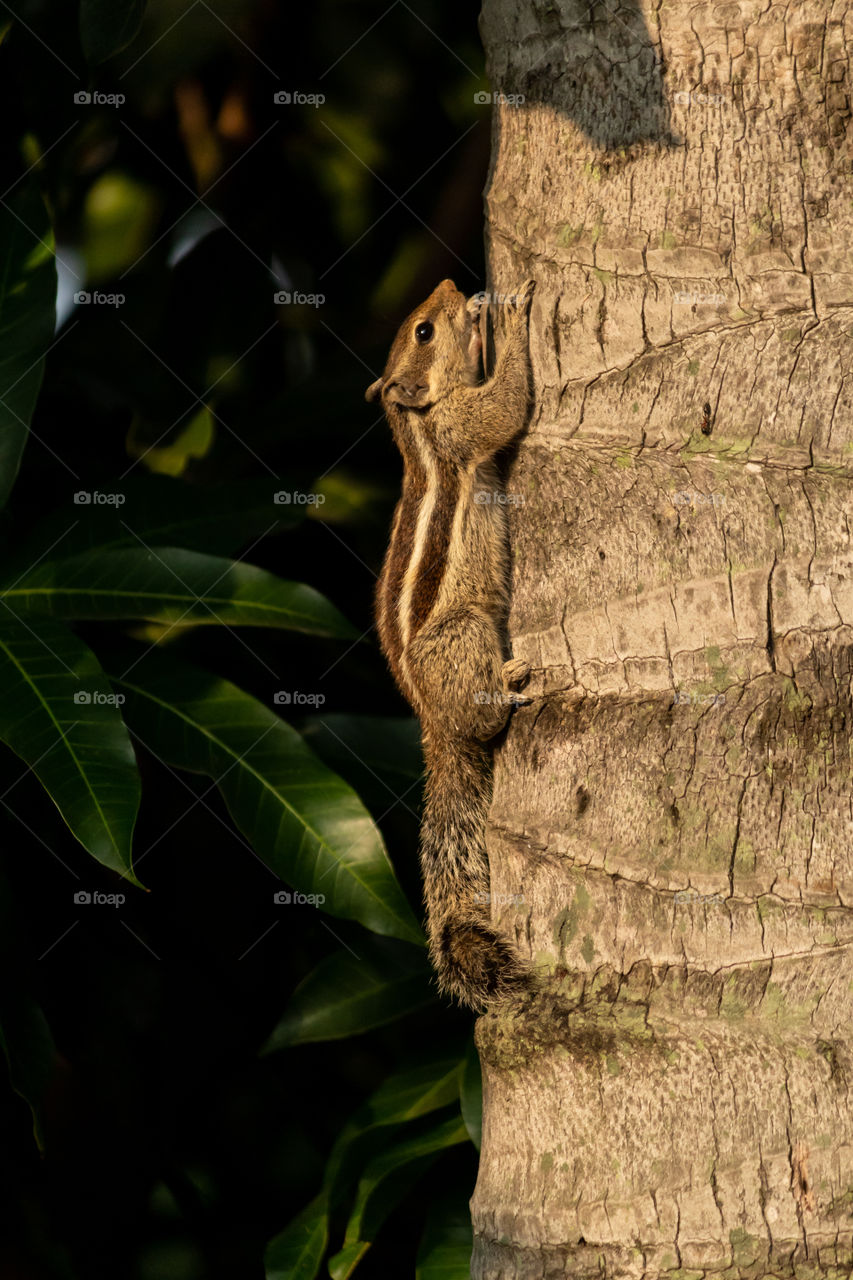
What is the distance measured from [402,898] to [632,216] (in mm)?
1472

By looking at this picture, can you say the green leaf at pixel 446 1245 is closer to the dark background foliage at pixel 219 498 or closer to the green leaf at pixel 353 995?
the dark background foliage at pixel 219 498

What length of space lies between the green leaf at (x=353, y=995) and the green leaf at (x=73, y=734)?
2.59 feet

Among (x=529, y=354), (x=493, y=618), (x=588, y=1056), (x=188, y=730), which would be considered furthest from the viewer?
(x=188, y=730)

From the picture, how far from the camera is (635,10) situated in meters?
1.64

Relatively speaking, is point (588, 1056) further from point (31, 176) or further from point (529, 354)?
point (31, 176)

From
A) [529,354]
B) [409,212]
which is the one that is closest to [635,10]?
[529,354]

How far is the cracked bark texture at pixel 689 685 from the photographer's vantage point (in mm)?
1458

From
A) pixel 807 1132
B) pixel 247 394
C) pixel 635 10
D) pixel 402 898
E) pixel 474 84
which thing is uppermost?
pixel 474 84

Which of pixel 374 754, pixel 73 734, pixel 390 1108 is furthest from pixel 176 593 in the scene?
pixel 390 1108

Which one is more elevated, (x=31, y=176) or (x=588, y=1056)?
(x=31, y=176)

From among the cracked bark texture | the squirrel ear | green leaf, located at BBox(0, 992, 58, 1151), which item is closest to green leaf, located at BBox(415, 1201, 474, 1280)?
green leaf, located at BBox(0, 992, 58, 1151)

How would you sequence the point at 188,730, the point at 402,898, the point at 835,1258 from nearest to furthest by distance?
the point at 835,1258
the point at 402,898
the point at 188,730

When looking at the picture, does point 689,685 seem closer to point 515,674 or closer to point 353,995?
point 515,674

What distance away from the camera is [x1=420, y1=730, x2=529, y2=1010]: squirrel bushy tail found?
2.04 metres
